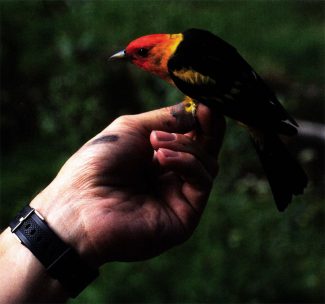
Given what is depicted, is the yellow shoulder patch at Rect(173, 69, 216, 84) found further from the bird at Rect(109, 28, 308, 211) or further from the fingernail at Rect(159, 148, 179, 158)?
the fingernail at Rect(159, 148, 179, 158)

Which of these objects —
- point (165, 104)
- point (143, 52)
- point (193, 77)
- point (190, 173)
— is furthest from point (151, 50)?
point (165, 104)

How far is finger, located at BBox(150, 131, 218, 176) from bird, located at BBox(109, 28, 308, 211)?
0.12 meters

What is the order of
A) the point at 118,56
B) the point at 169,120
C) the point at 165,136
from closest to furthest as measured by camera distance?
the point at 118,56 → the point at 165,136 → the point at 169,120

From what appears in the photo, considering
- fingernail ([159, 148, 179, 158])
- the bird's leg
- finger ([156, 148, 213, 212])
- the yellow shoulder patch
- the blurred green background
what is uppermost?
the yellow shoulder patch

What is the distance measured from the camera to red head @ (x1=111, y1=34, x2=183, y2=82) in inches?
61.1

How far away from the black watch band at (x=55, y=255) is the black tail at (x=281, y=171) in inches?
22.0

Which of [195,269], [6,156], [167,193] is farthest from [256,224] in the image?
[6,156]

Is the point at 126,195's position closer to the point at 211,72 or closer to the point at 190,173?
the point at 190,173

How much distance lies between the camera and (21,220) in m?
1.60

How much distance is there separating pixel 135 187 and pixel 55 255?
0.36 metres

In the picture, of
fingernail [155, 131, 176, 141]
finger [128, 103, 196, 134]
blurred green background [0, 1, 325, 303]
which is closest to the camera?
fingernail [155, 131, 176, 141]

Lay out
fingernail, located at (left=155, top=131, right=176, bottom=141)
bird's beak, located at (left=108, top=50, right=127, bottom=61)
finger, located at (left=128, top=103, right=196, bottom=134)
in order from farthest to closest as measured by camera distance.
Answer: finger, located at (left=128, top=103, right=196, bottom=134), fingernail, located at (left=155, top=131, right=176, bottom=141), bird's beak, located at (left=108, top=50, right=127, bottom=61)

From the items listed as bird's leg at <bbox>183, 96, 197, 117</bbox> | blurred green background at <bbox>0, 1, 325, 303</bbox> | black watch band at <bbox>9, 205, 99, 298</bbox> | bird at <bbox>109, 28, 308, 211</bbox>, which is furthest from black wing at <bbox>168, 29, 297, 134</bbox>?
blurred green background at <bbox>0, 1, 325, 303</bbox>

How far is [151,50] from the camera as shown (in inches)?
61.8
